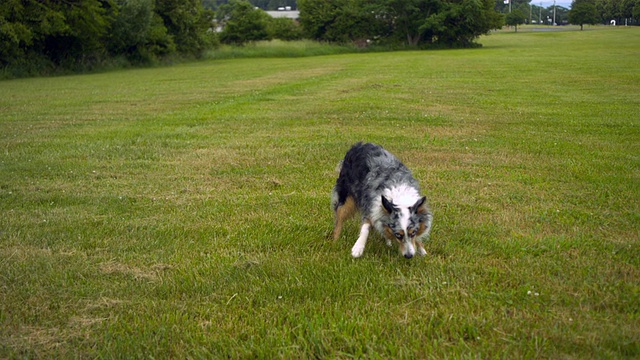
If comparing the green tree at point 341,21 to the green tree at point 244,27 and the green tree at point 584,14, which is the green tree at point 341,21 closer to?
the green tree at point 244,27

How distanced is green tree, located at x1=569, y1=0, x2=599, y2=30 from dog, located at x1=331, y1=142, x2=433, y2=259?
106269 mm

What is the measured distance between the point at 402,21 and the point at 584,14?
56.8 metres

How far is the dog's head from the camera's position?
476 cm

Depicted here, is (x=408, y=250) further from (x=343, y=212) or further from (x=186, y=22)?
(x=186, y=22)

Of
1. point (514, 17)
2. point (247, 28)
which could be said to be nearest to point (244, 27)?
point (247, 28)

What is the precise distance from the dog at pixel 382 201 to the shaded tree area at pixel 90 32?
30.0m

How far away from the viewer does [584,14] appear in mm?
100375

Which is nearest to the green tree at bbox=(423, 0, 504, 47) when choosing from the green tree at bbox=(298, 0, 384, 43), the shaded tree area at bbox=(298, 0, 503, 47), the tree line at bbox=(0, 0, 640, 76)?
the shaded tree area at bbox=(298, 0, 503, 47)

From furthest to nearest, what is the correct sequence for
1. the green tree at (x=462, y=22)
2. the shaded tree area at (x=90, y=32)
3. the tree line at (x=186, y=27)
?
1. the green tree at (x=462, y=22)
2. the tree line at (x=186, y=27)
3. the shaded tree area at (x=90, y=32)

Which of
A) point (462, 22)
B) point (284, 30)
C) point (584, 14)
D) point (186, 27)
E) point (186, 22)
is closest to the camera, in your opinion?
point (186, 22)

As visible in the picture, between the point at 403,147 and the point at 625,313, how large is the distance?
6.38 m

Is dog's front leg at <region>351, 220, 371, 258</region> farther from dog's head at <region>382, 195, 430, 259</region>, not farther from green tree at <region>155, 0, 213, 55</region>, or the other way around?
green tree at <region>155, 0, 213, 55</region>

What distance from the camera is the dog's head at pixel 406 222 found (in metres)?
4.76

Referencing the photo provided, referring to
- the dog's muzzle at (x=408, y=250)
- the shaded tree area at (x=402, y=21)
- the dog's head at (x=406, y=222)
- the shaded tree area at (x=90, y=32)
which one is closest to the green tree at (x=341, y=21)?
the shaded tree area at (x=402, y=21)
